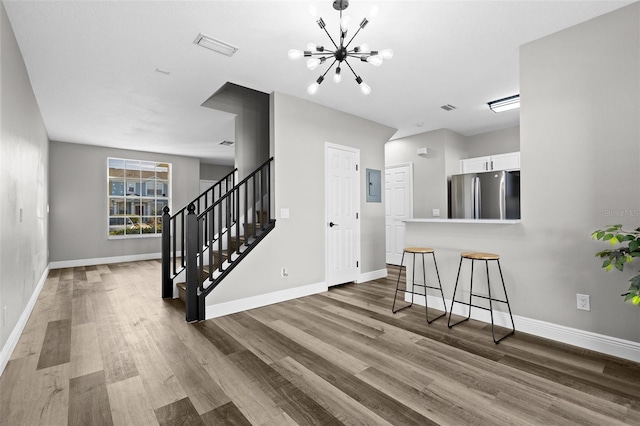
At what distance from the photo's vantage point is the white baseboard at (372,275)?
5010mm

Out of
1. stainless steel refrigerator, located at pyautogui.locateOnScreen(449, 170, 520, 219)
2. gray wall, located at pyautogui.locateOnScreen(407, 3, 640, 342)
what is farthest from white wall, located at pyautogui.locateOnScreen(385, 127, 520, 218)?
gray wall, located at pyautogui.locateOnScreen(407, 3, 640, 342)

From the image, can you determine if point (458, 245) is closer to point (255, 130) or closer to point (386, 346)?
point (386, 346)

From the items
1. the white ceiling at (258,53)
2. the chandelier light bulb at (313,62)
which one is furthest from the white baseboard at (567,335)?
the chandelier light bulb at (313,62)

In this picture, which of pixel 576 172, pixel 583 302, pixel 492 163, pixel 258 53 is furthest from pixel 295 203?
pixel 492 163

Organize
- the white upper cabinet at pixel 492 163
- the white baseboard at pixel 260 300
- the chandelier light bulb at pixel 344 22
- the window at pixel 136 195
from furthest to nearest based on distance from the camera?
1. the window at pixel 136 195
2. the white upper cabinet at pixel 492 163
3. the white baseboard at pixel 260 300
4. the chandelier light bulb at pixel 344 22

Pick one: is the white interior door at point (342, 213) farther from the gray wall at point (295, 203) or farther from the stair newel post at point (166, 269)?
the stair newel post at point (166, 269)

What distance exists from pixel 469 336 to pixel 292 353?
64.0 inches

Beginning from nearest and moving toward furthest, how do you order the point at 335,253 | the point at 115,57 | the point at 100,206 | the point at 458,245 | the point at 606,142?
the point at 606,142
the point at 115,57
the point at 458,245
the point at 335,253
the point at 100,206

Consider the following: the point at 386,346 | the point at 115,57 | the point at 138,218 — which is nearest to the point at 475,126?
the point at 386,346

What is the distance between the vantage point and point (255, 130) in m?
4.85

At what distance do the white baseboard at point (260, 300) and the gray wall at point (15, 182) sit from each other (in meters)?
1.67

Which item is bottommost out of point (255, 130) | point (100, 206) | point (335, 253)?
point (335, 253)

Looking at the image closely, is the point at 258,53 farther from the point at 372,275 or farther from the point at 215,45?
the point at 372,275

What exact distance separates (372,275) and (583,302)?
2934mm
